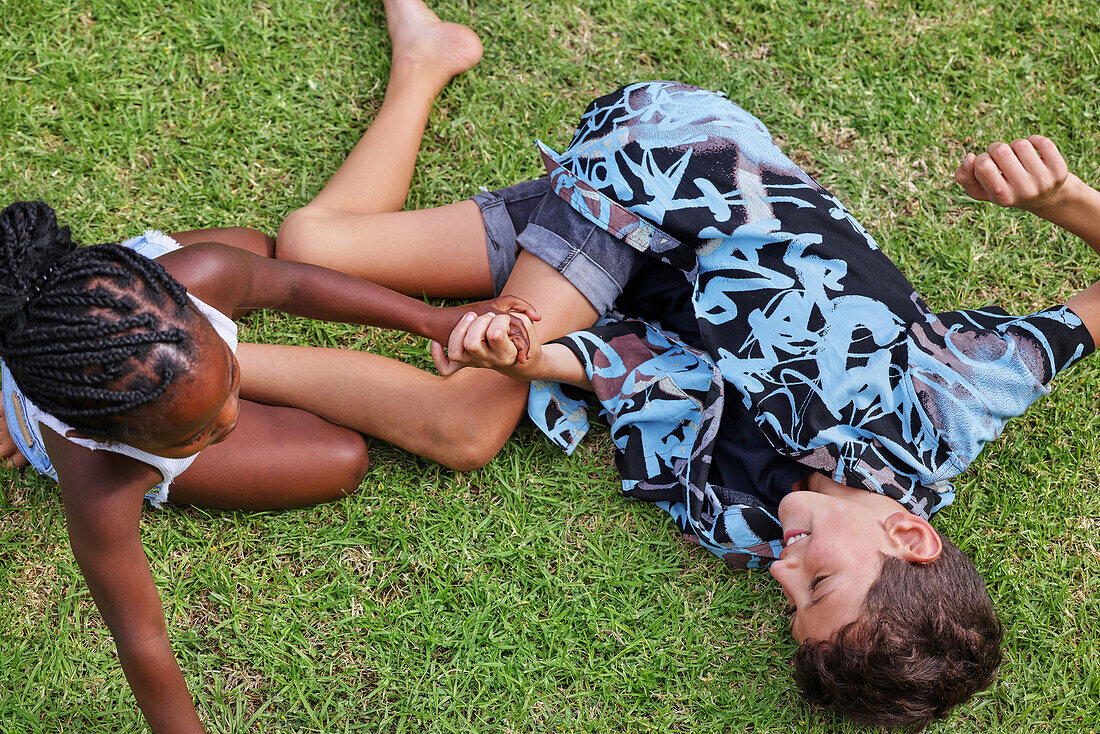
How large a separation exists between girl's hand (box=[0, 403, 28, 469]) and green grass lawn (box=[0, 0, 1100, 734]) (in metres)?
0.04

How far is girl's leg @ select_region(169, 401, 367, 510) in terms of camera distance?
88.4 inches

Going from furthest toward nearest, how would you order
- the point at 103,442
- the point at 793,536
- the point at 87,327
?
the point at 793,536 → the point at 103,442 → the point at 87,327

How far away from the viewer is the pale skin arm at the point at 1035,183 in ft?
6.53

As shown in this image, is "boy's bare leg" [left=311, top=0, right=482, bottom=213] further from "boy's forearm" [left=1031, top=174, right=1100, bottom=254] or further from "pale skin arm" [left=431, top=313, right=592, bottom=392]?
"boy's forearm" [left=1031, top=174, right=1100, bottom=254]

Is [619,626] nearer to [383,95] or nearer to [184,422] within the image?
[184,422]

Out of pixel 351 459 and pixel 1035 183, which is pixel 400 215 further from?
pixel 1035 183

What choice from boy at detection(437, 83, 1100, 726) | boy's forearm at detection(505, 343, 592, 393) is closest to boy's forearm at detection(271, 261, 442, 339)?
boy at detection(437, 83, 1100, 726)

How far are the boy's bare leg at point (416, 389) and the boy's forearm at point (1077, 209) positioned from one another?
3.84ft

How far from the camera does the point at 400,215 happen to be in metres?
2.50

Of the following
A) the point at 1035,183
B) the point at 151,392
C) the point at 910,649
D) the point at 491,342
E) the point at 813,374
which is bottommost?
the point at 910,649

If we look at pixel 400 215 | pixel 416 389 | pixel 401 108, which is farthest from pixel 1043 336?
pixel 401 108

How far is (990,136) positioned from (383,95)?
201 cm

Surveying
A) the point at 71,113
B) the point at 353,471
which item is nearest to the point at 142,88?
the point at 71,113

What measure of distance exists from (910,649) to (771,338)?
0.78 m
